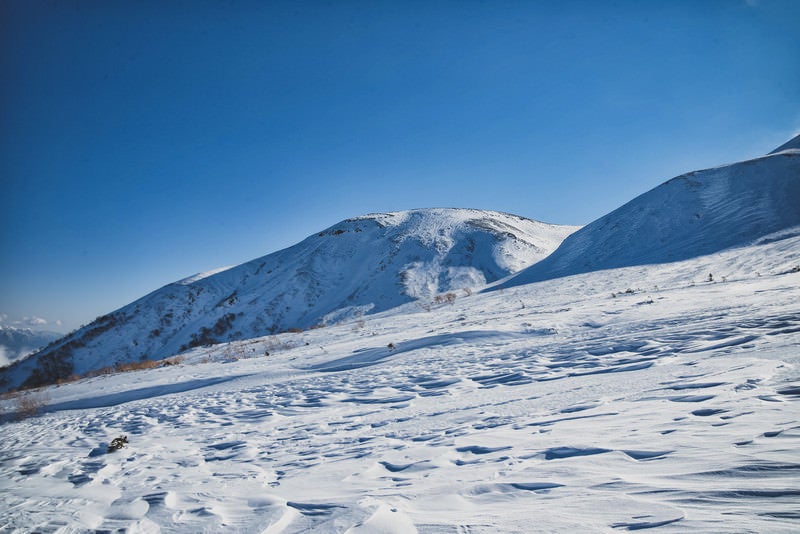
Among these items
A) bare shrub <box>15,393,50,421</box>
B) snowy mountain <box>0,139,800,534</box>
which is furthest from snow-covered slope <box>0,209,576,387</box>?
snowy mountain <box>0,139,800,534</box>

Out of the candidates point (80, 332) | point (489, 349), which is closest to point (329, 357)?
point (489, 349)

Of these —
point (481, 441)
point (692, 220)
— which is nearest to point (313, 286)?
point (692, 220)

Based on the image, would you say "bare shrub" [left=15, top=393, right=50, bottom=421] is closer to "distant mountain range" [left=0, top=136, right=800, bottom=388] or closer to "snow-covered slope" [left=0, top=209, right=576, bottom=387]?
"distant mountain range" [left=0, top=136, right=800, bottom=388]

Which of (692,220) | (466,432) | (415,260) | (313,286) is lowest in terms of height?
(466,432)

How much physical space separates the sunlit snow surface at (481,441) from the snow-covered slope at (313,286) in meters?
23.4

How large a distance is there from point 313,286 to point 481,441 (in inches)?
1500

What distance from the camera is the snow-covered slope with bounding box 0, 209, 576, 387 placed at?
35250mm

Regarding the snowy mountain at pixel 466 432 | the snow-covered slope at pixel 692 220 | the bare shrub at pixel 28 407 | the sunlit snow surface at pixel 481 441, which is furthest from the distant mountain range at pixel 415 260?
the bare shrub at pixel 28 407

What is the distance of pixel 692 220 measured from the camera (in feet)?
76.2

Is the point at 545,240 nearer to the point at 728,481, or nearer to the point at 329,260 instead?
the point at 329,260

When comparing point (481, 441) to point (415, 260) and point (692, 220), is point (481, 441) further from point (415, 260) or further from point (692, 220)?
point (415, 260)

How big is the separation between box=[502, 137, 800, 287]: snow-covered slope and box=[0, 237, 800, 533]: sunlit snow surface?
13.2 metres

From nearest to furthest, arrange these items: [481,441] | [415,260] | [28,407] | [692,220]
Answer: [481,441]
[28,407]
[692,220]
[415,260]

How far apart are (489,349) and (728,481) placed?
249 inches
